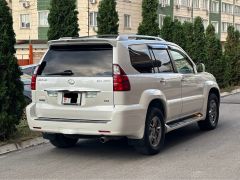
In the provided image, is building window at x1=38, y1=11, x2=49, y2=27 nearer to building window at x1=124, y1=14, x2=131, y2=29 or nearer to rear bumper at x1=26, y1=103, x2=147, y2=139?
building window at x1=124, y1=14, x2=131, y2=29

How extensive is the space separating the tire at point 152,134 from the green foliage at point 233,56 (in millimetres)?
14165

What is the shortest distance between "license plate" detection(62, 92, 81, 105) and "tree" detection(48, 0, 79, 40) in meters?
7.58

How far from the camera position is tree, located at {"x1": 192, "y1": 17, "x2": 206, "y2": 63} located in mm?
20797

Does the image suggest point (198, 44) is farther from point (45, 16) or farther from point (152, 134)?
point (45, 16)

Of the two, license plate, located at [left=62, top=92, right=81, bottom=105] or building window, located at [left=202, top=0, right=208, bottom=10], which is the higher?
Answer: building window, located at [left=202, top=0, right=208, bottom=10]

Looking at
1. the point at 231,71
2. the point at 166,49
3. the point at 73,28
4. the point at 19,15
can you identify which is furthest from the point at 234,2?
the point at 166,49

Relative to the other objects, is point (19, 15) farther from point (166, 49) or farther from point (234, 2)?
point (166, 49)

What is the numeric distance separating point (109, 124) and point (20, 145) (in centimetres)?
233

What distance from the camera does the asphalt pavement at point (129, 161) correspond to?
6.66m

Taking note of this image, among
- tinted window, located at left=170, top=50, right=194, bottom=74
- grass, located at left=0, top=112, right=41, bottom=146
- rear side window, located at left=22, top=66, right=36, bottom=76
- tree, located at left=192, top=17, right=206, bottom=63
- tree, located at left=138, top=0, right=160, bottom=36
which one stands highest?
tree, located at left=138, top=0, right=160, bottom=36

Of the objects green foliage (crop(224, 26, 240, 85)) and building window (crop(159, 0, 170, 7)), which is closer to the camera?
green foliage (crop(224, 26, 240, 85))

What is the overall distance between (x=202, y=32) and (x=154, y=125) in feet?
47.1

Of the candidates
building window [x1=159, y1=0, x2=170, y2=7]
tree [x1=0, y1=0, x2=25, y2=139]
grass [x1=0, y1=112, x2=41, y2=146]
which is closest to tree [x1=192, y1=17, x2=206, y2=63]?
grass [x1=0, y1=112, x2=41, y2=146]

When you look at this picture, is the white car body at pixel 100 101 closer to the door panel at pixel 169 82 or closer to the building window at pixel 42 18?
the door panel at pixel 169 82
